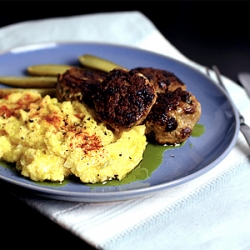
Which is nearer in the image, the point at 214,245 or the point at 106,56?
the point at 214,245

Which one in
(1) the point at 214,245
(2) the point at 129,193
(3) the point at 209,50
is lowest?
(3) the point at 209,50

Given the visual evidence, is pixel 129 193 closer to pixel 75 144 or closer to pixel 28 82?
pixel 75 144

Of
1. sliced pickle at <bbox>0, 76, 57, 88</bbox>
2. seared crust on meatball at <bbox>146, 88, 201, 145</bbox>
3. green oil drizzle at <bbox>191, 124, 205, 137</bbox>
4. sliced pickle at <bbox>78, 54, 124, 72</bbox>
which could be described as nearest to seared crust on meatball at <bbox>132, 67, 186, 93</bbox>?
seared crust on meatball at <bbox>146, 88, 201, 145</bbox>

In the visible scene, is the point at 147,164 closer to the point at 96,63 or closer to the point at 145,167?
the point at 145,167

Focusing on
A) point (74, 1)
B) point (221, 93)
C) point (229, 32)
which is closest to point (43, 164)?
point (221, 93)

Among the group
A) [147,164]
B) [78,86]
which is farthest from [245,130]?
[78,86]

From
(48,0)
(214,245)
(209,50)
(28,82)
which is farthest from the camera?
(48,0)
